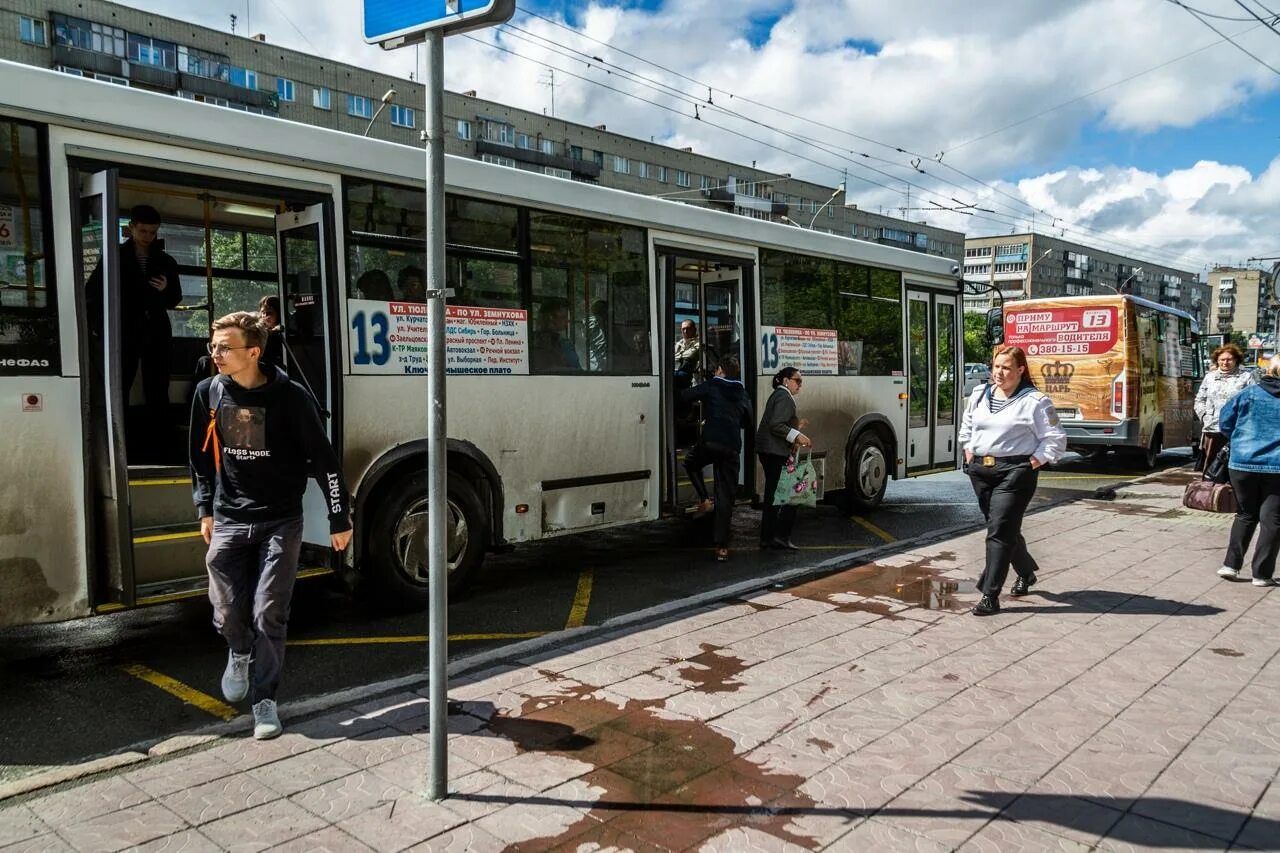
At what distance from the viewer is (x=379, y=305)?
6227 mm

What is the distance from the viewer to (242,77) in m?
47.2

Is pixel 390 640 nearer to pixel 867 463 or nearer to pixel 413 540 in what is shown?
pixel 413 540

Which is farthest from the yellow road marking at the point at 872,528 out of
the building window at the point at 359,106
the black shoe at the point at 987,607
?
the building window at the point at 359,106

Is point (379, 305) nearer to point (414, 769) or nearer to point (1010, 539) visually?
point (414, 769)

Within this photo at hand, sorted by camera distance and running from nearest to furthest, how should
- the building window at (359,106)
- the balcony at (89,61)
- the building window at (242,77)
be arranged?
the balcony at (89,61)
the building window at (242,77)
the building window at (359,106)

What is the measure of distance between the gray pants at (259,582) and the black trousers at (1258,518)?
697cm

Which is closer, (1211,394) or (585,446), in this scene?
(585,446)

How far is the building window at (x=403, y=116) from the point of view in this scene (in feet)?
175

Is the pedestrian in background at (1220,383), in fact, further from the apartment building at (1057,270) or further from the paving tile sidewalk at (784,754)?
the apartment building at (1057,270)

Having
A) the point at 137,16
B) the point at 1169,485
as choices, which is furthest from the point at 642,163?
the point at 1169,485

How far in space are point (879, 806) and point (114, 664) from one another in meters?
4.33

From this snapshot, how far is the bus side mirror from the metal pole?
50.5 ft

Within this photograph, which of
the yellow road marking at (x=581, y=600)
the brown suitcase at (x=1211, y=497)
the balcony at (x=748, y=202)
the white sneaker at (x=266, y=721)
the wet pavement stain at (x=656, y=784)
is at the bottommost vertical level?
the yellow road marking at (x=581, y=600)

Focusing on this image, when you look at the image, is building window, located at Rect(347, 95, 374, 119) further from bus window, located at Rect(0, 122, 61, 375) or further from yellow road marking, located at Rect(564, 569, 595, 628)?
bus window, located at Rect(0, 122, 61, 375)
